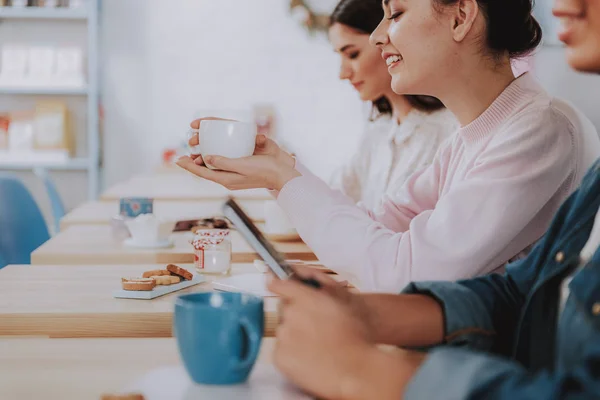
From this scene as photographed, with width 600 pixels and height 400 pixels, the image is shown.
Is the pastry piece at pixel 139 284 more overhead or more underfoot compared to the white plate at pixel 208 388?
more underfoot

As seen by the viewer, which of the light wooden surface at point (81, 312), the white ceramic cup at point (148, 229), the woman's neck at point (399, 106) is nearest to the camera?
the light wooden surface at point (81, 312)

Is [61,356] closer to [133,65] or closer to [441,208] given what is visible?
[441,208]

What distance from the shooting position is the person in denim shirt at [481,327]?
61cm

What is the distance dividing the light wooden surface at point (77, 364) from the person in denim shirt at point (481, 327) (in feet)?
0.50

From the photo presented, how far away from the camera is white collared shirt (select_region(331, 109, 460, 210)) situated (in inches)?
85.1

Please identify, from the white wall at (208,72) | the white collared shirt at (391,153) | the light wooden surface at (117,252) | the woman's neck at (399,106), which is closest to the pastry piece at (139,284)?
the light wooden surface at (117,252)

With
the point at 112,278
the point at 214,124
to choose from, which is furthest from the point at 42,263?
the point at 214,124

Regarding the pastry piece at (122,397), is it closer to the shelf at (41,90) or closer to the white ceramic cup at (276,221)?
the white ceramic cup at (276,221)

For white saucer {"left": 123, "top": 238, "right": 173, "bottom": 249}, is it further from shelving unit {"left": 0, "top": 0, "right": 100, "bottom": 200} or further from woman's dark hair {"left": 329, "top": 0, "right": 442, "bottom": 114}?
shelving unit {"left": 0, "top": 0, "right": 100, "bottom": 200}

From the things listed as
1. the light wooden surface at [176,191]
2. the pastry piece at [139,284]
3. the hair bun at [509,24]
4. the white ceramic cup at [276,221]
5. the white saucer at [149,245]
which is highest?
the hair bun at [509,24]

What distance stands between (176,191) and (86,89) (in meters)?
1.66

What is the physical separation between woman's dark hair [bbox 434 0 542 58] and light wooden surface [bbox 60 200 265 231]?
1.08m

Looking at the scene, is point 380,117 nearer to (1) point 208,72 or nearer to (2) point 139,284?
(2) point 139,284

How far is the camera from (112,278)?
4.44 feet
